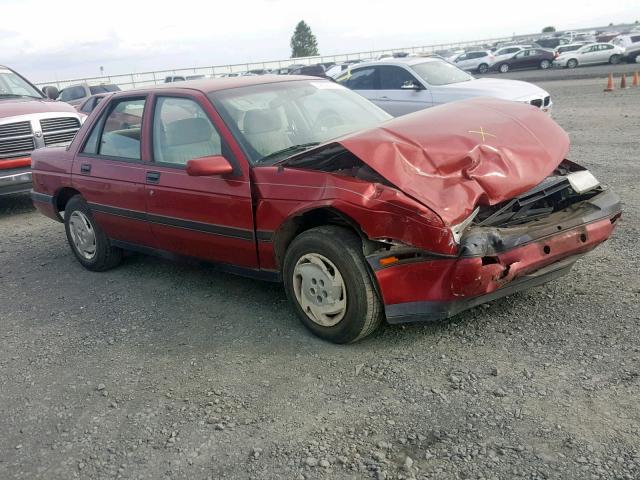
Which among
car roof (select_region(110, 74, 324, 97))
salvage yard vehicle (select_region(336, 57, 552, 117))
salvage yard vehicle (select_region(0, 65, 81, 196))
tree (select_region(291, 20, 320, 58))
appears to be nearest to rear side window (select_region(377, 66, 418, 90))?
salvage yard vehicle (select_region(336, 57, 552, 117))

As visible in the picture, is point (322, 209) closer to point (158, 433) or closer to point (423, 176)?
point (423, 176)

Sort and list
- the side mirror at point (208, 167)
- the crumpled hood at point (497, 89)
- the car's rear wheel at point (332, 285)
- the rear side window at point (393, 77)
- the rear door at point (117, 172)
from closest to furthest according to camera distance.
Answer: the car's rear wheel at point (332, 285)
the side mirror at point (208, 167)
the rear door at point (117, 172)
the crumpled hood at point (497, 89)
the rear side window at point (393, 77)

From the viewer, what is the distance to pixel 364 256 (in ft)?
12.0

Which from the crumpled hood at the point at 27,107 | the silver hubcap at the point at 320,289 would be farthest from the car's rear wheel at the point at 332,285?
the crumpled hood at the point at 27,107

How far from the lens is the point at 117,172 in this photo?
207 inches

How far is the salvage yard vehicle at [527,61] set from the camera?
37562 mm

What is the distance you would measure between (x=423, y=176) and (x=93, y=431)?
Answer: 7.39ft

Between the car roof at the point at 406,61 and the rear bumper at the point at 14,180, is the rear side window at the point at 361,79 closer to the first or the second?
the car roof at the point at 406,61

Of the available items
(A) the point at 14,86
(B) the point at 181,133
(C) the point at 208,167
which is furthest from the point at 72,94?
(C) the point at 208,167

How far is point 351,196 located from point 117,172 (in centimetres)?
254

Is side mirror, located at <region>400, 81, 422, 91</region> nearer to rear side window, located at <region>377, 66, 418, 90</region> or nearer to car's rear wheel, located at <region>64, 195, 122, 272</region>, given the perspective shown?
rear side window, located at <region>377, 66, 418, 90</region>

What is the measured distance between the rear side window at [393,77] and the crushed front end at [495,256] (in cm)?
786

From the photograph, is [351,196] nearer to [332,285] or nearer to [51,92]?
[332,285]

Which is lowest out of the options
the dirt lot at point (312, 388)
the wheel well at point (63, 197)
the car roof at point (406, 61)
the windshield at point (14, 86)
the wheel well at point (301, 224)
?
the dirt lot at point (312, 388)
